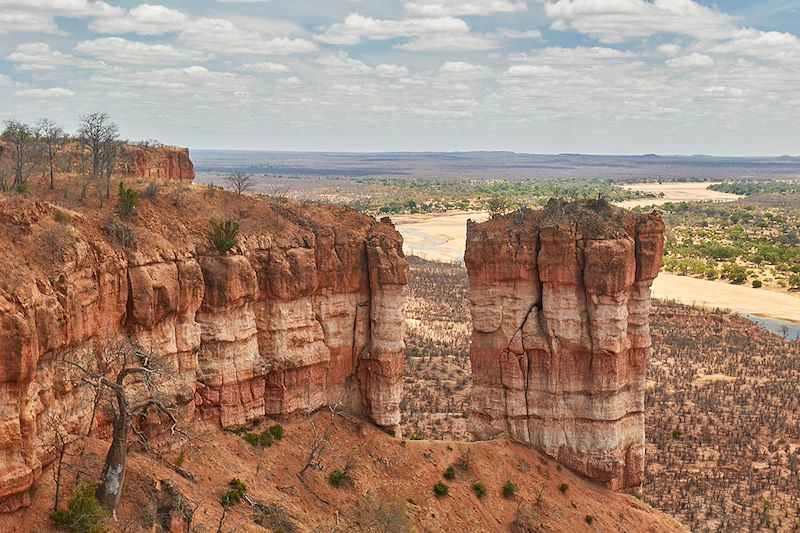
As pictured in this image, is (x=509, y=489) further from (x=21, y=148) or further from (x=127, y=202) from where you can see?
(x=21, y=148)

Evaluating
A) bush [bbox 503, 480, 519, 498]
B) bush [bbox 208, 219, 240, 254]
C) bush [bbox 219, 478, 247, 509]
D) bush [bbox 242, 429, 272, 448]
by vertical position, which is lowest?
bush [bbox 503, 480, 519, 498]

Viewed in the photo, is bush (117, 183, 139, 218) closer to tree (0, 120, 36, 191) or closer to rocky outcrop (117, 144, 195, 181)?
tree (0, 120, 36, 191)

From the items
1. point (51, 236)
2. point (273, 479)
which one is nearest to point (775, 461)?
point (273, 479)

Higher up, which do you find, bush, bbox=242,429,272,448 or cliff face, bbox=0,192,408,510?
cliff face, bbox=0,192,408,510

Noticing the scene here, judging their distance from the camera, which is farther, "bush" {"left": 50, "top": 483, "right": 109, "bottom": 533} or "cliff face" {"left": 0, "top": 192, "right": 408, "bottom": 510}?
"cliff face" {"left": 0, "top": 192, "right": 408, "bottom": 510}

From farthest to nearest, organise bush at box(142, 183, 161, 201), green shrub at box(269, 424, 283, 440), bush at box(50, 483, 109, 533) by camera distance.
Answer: green shrub at box(269, 424, 283, 440) < bush at box(142, 183, 161, 201) < bush at box(50, 483, 109, 533)

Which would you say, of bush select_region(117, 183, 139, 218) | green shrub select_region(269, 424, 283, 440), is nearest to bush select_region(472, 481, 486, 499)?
green shrub select_region(269, 424, 283, 440)

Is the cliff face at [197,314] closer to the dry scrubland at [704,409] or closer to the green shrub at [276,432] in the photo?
the green shrub at [276,432]

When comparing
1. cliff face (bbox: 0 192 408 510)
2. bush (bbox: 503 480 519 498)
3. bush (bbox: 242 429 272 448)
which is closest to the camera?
cliff face (bbox: 0 192 408 510)
